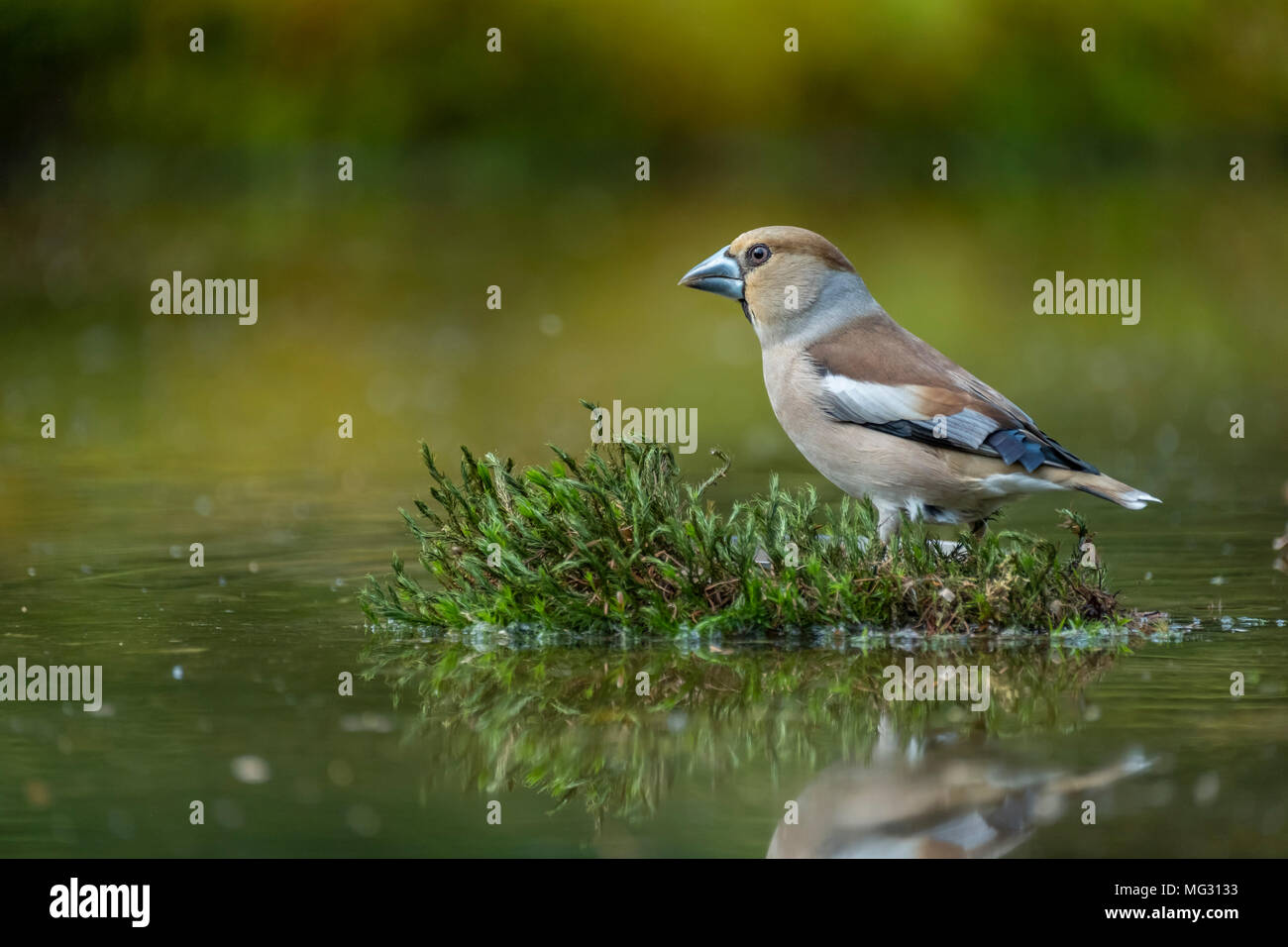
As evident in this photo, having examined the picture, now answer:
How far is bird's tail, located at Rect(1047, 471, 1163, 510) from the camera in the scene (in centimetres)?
798

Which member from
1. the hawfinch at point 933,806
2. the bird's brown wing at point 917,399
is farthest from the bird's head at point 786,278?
the hawfinch at point 933,806

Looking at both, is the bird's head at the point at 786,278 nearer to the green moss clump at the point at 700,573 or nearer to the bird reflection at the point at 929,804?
the green moss clump at the point at 700,573

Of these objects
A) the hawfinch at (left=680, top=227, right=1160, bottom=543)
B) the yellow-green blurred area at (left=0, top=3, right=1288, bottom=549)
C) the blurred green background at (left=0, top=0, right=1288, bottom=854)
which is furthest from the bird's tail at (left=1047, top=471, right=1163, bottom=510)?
the yellow-green blurred area at (left=0, top=3, right=1288, bottom=549)

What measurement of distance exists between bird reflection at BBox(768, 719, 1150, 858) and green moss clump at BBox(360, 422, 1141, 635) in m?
1.56

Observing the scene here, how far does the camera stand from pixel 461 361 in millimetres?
20578

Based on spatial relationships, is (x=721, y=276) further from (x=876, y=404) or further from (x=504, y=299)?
(x=504, y=299)

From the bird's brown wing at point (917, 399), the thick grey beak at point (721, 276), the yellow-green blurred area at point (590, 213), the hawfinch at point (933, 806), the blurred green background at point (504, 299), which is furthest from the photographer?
the yellow-green blurred area at point (590, 213)

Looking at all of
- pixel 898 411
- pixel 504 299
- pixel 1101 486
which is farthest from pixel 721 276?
pixel 504 299

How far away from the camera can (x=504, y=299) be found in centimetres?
2530

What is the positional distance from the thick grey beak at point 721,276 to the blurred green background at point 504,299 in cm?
230

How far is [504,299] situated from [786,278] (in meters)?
16.4

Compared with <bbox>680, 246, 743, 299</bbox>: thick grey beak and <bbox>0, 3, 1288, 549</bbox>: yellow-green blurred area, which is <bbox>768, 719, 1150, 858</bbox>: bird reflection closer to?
<bbox>680, 246, 743, 299</bbox>: thick grey beak

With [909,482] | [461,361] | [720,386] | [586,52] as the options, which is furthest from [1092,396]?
[586,52]

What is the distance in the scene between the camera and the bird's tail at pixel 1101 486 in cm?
798
